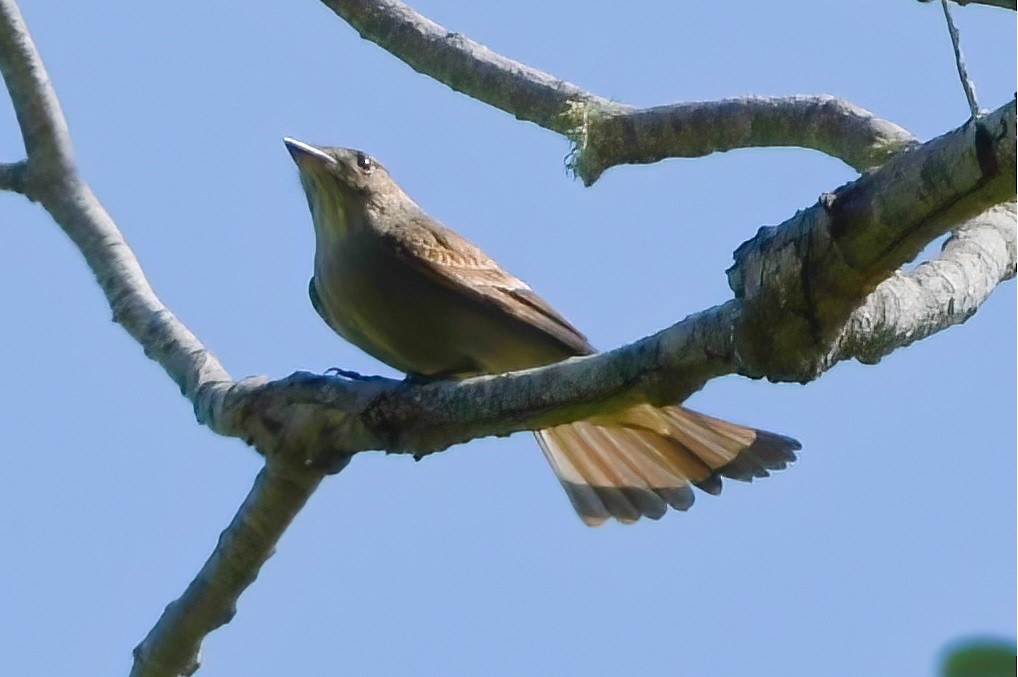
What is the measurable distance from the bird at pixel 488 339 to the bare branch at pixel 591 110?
2.50 ft

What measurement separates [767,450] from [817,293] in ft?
7.86

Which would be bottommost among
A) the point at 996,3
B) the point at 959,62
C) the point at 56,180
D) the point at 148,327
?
the point at 996,3

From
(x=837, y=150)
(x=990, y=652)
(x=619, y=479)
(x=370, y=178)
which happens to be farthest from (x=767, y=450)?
(x=990, y=652)

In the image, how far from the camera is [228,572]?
4215 millimetres

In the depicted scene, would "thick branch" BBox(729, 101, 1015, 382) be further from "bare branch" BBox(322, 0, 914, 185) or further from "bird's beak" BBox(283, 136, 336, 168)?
"bird's beak" BBox(283, 136, 336, 168)

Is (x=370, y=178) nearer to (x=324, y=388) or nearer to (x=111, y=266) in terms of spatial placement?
(x=111, y=266)

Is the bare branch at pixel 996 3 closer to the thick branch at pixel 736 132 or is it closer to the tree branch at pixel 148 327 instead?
the tree branch at pixel 148 327

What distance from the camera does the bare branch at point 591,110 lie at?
5.67m

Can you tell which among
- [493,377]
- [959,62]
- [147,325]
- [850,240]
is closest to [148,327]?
[147,325]

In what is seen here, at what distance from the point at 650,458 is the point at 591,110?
1653mm

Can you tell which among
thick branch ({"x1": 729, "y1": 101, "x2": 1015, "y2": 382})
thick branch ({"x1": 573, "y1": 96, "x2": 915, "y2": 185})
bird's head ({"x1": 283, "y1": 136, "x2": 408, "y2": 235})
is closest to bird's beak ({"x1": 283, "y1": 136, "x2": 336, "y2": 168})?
bird's head ({"x1": 283, "y1": 136, "x2": 408, "y2": 235})

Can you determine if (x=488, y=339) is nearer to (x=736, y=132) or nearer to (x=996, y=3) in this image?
(x=736, y=132)

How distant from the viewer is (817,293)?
323cm

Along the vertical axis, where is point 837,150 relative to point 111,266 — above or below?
above
